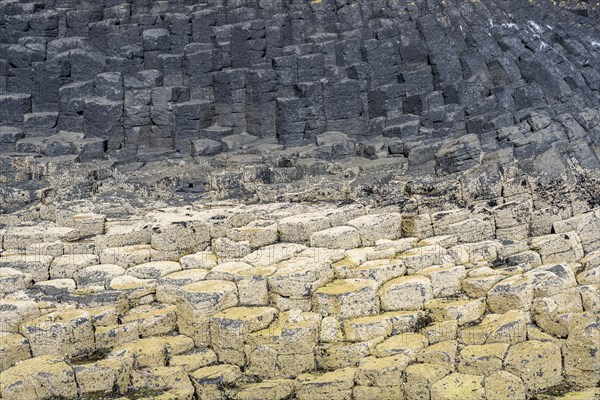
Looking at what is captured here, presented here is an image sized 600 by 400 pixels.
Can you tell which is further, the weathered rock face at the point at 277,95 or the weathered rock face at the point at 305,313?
the weathered rock face at the point at 277,95

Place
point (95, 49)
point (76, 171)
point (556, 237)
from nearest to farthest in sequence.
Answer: point (556, 237) < point (76, 171) < point (95, 49)

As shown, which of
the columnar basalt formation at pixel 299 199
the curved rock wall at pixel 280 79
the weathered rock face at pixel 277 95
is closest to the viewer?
the columnar basalt formation at pixel 299 199

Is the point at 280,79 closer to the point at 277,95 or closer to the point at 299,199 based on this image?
the point at 277,95

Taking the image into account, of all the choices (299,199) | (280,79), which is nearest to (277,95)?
(280,79)

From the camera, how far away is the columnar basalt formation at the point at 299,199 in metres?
17.0

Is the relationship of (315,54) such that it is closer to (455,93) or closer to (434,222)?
(455,93)

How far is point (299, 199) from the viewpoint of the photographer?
65.3 feet

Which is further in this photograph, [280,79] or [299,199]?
[280,79]

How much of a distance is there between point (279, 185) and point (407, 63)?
3828mm

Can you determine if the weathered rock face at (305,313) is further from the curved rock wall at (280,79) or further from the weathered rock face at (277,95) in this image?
the curved rock wall at (280,79)

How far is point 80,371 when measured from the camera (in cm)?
1650

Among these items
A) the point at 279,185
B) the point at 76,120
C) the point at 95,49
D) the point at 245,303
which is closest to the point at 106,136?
the point at 76,120

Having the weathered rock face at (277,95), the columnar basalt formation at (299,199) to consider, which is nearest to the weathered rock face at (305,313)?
the columnar basalt formation at (299,199)

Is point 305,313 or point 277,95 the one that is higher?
point 277,95
